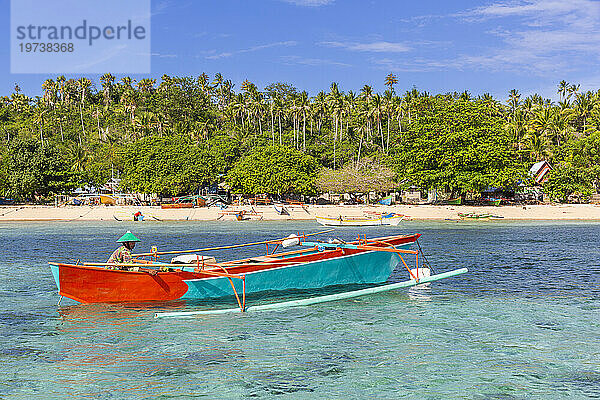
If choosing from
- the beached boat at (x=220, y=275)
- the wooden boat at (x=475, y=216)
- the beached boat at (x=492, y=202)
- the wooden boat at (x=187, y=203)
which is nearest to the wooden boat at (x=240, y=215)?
the wooden boat at (x=187, y=203)

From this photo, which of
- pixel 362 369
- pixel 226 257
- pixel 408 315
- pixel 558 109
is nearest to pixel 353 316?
pixel 408 315

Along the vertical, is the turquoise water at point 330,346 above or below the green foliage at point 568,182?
below

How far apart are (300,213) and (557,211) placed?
84.7 ft

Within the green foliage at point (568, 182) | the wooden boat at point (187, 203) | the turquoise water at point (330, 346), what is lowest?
the turquoise water at point (330, 346)

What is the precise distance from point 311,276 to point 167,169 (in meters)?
55.5

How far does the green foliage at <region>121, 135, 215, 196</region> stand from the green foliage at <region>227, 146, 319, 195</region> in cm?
413

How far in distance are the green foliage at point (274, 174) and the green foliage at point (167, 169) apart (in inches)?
163

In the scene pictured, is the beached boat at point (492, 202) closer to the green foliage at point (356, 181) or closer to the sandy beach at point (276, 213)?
the sandy beach at point (276, 213)

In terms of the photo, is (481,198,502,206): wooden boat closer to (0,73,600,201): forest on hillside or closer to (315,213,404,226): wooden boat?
(0,73,600,201): forest on hillside

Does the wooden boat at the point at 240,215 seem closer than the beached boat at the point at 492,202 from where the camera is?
Yes

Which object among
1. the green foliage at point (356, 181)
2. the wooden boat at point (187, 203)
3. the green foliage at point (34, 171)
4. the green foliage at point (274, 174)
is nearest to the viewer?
the wooden boat at point (187, 203)

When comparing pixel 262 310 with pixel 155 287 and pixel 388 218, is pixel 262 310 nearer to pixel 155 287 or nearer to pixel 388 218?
pixel 155 287

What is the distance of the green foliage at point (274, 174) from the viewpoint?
2657 inches

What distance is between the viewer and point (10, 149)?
6612 centimetres
